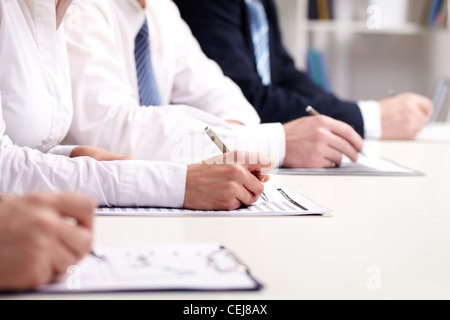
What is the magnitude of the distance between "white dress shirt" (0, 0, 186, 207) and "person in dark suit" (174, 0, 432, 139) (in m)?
0.91

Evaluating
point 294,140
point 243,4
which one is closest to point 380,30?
point 243,4

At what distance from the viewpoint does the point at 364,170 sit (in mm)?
1375

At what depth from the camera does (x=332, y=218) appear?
0.90m

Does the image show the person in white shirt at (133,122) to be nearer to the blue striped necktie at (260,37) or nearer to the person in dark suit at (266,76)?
the person in dark suit at (266,76)

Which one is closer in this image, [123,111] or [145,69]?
[123,111]

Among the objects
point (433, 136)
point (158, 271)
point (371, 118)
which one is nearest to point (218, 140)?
point (158, 271)

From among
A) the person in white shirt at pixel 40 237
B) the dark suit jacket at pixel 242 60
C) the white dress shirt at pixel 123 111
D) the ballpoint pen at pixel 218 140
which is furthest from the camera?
the dark suit jacket at pixel 242 60

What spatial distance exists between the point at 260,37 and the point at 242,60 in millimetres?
309

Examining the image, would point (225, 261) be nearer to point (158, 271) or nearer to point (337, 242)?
point (158, 271)

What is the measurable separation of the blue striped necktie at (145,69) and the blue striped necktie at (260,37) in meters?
0.75

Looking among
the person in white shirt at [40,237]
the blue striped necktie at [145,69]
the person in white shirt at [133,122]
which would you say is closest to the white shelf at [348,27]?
the blue striped necktie at [145,69]

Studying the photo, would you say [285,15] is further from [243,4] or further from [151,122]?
[151,122]

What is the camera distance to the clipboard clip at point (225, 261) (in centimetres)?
60

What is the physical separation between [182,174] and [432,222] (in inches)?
13.2
